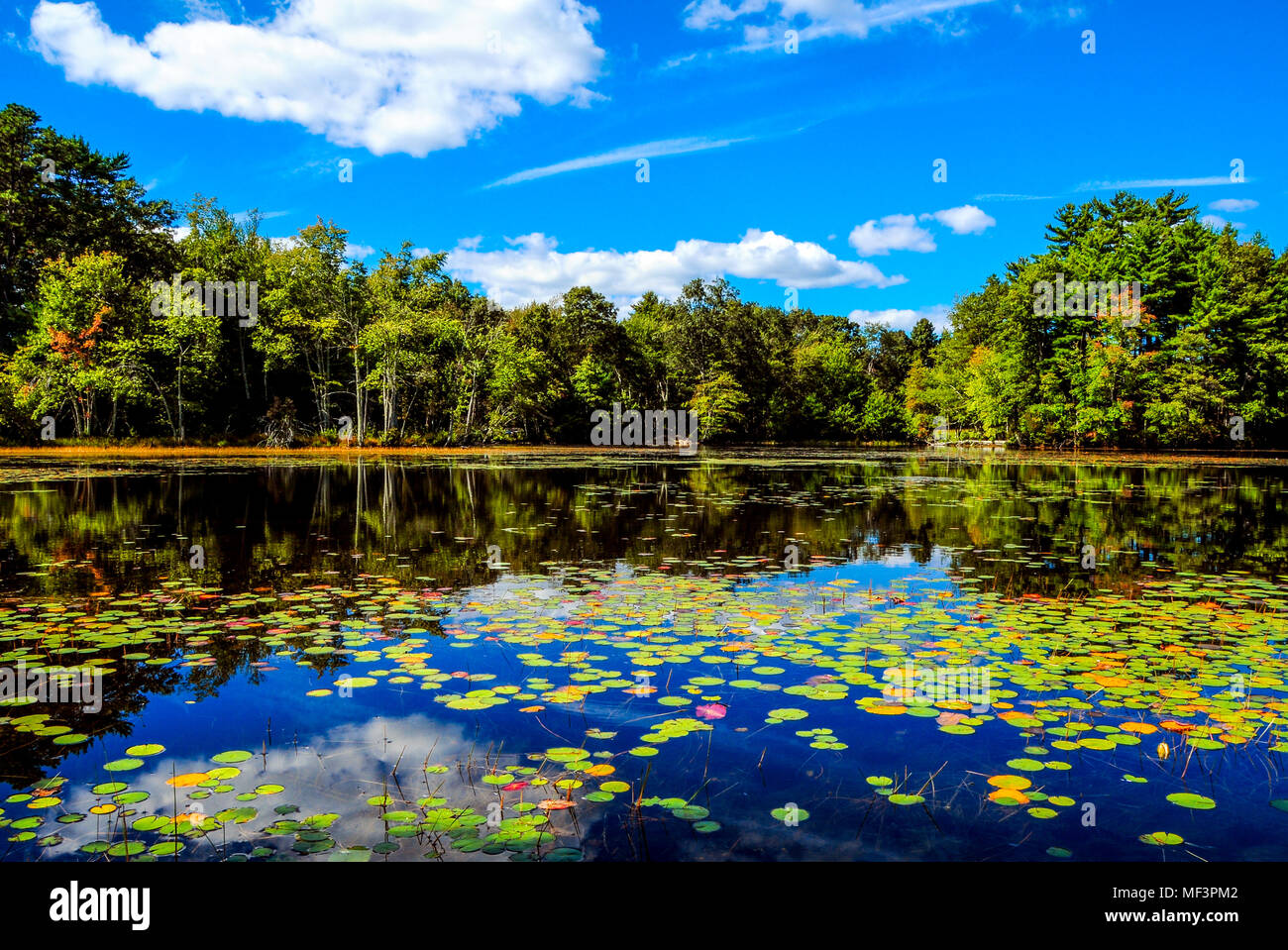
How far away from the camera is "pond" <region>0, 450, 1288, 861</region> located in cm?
287

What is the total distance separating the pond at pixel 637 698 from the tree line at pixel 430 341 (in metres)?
26.8

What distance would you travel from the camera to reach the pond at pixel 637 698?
2.87 meters

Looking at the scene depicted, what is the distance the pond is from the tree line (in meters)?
26.8

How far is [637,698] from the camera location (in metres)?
4.24

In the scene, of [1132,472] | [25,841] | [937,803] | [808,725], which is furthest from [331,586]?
[1132,472]

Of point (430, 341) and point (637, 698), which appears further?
point (430, 341)

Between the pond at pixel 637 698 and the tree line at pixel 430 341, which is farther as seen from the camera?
the tree line at pixel 430 341

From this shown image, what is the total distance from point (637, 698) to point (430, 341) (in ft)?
124

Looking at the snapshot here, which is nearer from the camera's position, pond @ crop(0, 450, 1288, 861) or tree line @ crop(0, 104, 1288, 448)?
pond @ crop(0, 450, 1288, 861)

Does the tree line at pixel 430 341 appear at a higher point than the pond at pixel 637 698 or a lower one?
higher

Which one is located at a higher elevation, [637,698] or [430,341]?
[430,341]

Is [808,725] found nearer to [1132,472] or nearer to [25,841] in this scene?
[25,841]

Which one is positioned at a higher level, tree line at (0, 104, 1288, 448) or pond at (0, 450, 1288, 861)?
tree line at (0, 104, 1288, 448)
